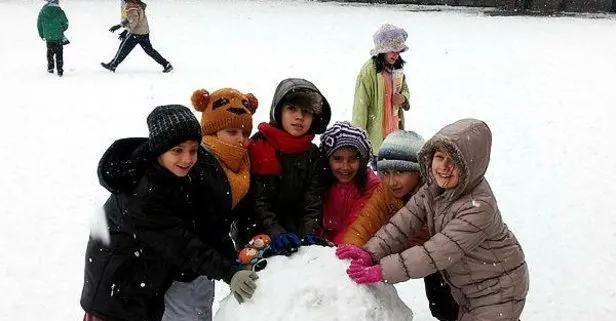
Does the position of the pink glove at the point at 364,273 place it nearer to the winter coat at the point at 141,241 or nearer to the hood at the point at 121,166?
the winter coat at the point at 141,241

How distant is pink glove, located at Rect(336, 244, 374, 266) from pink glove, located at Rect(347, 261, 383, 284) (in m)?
0.04

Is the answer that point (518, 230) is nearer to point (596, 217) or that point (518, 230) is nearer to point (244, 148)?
point (596, 217)

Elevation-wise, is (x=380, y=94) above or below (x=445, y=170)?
below

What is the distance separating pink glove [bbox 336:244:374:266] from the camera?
2867 millimetres

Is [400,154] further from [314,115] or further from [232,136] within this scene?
[232,136]

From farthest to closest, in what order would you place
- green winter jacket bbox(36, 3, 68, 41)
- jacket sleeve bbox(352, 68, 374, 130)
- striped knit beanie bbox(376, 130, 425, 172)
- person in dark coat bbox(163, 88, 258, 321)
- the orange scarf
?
green winter jacket bbox(36, 3, 68, 41) < jacket sleeve bbox(352, 68, 374, 130) < striped knit beanie bbox(376, 130, 425, 172) < the orange scarf < person in dark coat bbox(163, 88, 258, 321)

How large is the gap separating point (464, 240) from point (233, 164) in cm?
117

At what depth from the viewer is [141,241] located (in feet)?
9.95

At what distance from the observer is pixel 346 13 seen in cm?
2259

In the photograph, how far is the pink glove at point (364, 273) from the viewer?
2756 millimetres

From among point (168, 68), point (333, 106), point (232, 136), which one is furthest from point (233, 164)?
point (168, 68)

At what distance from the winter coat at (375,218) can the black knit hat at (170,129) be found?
0.89 meters

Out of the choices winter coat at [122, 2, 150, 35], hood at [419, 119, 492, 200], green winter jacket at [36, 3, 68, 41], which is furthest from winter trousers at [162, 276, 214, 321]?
winter coat at [122, 2, 150, 35]

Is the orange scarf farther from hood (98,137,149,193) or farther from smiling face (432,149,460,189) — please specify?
smiling face (432,149,460,189)
